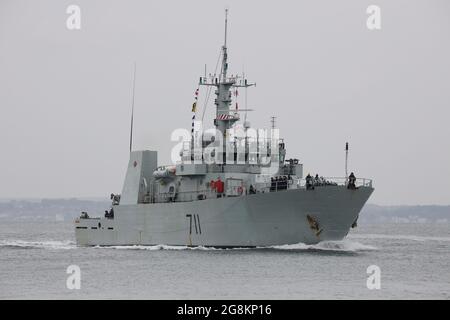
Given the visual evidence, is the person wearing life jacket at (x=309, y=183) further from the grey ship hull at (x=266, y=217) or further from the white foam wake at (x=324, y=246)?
the white foam wake at (x=324, y=246)

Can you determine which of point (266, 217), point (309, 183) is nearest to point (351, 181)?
point (309, 183)

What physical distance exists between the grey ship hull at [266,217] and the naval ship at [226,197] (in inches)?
1.9

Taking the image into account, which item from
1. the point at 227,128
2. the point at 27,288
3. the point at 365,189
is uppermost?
the point at 227,128

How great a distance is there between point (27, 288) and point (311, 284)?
10716 millimetres

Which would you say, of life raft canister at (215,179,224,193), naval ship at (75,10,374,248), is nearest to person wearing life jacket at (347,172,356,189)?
naval ship at (75,10,374,248)

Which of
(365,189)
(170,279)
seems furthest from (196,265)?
(365,189)

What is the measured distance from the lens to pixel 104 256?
150 ft

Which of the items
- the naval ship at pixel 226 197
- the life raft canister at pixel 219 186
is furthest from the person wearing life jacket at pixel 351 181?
the life raft canister at pixel 219 186

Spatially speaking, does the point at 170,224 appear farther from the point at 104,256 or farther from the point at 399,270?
the point at 399,270

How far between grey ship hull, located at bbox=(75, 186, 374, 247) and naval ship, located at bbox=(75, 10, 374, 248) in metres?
0.05

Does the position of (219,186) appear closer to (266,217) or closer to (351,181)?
(266,217)

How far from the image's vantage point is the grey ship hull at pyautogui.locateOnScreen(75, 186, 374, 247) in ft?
140

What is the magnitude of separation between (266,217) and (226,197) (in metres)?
2.38

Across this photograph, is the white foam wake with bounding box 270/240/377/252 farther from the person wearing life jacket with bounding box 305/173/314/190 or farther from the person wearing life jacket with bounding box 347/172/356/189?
the person wearing life jacket with bounding box 347/172/356/189
